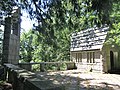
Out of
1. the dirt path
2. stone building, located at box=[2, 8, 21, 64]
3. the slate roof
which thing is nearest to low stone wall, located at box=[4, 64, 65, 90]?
the dirt path

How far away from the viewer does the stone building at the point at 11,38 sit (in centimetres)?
916

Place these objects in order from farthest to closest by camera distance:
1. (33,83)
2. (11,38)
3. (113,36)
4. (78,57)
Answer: (78,57)
(113,36)
(11,38)
(33,83)

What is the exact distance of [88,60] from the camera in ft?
57.9

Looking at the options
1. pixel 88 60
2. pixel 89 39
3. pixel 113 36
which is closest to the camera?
pixel 113 36

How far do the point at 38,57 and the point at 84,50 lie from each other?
11696 millimetres

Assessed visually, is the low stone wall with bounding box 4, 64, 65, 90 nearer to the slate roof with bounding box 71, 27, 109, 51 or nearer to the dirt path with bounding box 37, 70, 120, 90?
the dirt path with bounding box 37, 70, 120, 90

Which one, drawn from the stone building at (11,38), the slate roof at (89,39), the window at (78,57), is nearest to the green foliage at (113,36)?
the slate roof at (89,39)

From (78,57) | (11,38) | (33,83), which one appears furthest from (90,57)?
(33,83)

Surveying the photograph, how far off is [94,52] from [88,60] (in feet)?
3.92

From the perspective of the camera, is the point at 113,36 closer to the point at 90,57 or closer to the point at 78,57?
the point at 90,57

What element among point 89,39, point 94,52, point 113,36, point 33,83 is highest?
point 89,39

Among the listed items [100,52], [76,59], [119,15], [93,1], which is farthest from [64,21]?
[76,59]

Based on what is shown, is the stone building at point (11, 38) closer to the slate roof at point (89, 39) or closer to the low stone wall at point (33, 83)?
the low stone wall at point (33, 83)

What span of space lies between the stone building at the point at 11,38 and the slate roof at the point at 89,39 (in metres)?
7.89
